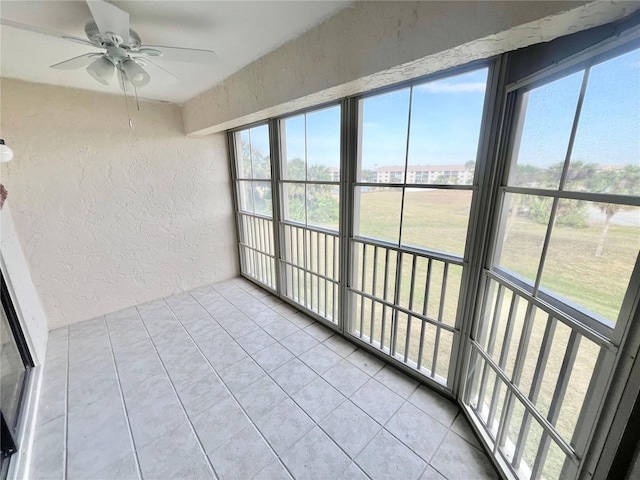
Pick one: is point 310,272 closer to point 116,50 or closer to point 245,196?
point 245,196

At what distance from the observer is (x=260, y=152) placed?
2.98 m

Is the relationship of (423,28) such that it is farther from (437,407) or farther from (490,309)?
(437,407)

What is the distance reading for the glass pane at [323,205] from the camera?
2.25 meters

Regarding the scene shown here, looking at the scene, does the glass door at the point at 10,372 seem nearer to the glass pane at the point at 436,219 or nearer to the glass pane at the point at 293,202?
the glass pane at the point at 293,202

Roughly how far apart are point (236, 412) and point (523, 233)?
1.99 m

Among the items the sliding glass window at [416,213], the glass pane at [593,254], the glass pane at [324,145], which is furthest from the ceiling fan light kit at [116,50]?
the glass pane at [593,254]

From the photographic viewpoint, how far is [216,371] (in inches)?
79.5

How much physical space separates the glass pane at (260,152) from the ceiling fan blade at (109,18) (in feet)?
5.17

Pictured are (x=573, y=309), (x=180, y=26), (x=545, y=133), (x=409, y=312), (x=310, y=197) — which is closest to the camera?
(x=573, y=309)

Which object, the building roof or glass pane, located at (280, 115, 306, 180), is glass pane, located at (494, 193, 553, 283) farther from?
glass pane, located at (280, 115, 306, 180)

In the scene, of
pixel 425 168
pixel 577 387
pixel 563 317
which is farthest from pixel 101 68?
pixel 577 387

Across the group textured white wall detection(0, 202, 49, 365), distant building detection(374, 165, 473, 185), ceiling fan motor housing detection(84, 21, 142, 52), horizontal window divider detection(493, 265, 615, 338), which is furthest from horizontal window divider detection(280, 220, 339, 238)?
textured white wall detection(0, 202, 49, 365)

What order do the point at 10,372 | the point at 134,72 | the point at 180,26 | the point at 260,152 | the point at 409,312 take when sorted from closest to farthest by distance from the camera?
the point at 180,26
the point at 134,72
the point at 10,372
the point at 409,312
the point at 260,152

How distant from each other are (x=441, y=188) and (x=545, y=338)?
91cm
